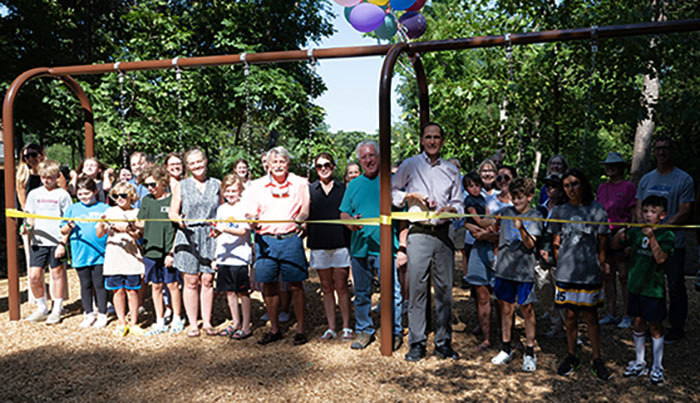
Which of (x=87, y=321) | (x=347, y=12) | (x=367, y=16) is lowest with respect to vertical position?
(x=87, y=321)

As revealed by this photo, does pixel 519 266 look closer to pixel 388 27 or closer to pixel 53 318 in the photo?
pixel 388 27

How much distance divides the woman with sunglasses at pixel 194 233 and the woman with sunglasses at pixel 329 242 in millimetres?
1072

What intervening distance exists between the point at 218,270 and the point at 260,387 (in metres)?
1.47

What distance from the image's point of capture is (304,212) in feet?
16.3

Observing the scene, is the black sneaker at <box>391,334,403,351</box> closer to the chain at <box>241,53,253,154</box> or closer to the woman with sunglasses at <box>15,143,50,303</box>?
the chain at <box>241,53,253,154</box>

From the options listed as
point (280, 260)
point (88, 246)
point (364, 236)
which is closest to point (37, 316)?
point (88, 246)

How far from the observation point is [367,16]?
6.02 m

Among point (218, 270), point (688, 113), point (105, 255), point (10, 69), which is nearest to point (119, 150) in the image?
point (10, 69)

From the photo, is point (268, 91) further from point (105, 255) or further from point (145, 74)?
point (105, 255)

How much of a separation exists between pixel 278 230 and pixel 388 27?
124 inches

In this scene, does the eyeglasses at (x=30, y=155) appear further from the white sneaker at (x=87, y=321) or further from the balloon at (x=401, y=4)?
the balloon at (x=401, y=4)

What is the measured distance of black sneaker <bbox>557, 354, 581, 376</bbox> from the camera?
409cm

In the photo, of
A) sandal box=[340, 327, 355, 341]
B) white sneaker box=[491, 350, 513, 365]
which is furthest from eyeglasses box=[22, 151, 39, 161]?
white sneaker box=[491, 350, 513, 365]

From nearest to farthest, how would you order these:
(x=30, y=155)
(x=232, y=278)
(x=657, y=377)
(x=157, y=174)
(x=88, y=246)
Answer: (x=657, y=377), (x=232, y=278), (x=157, y=174), (x=88, y=246), (x=30, y=155)
